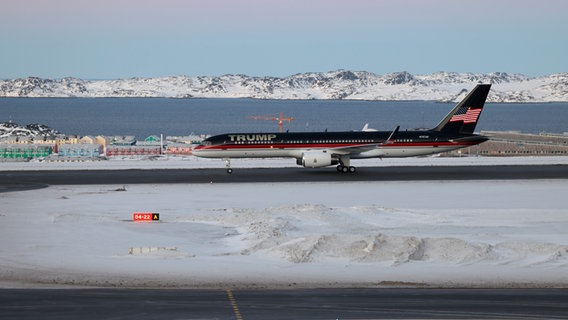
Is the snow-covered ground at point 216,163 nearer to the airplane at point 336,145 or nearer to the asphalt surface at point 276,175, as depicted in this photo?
the asphalt surface at point 276,175

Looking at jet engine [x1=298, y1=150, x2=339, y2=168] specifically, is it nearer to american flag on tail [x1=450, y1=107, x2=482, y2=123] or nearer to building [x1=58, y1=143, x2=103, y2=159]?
american flag on tail [x1=450, y1=107, x2=482, y2=123]

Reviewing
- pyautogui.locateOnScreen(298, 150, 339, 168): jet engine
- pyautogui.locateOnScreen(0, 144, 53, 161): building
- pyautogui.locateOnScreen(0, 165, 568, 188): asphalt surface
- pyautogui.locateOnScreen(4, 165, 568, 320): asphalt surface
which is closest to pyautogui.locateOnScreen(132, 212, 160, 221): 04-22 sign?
pyautogui.locateOnScreen(4, 165, 568, 320): asphalt surface

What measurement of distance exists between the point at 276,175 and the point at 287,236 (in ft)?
88.7

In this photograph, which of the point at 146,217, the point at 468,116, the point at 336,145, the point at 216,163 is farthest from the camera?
the point at 216,163

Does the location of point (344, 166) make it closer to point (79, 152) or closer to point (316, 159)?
point (316, 159)

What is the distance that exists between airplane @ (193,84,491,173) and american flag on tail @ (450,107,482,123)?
1.68ft

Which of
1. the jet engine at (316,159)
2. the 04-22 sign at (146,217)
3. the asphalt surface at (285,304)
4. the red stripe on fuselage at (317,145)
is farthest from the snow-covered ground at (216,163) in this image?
the asphalt surface at (285,304)

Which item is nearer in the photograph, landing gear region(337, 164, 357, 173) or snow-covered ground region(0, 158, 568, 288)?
snow-covered ground region(0, 158, 568, 288)

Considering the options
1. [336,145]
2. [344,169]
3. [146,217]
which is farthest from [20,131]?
[146,217]

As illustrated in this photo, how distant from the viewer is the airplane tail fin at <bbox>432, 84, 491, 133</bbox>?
221 ft

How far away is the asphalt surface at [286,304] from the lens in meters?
23.4

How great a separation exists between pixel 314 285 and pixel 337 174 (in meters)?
36.4

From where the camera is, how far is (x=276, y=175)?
6353 centimetres

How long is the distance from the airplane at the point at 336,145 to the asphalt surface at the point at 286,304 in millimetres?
37636
